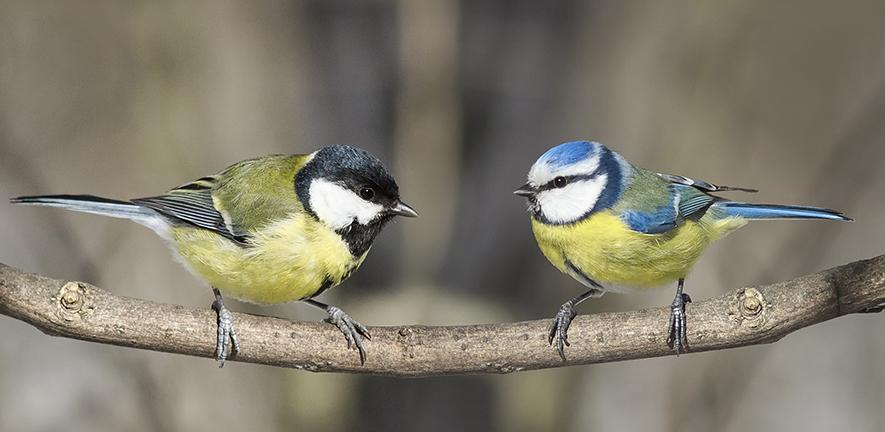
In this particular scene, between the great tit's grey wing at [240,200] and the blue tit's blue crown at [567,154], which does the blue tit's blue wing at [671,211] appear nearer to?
the blue tit's blue crown at [567,154]

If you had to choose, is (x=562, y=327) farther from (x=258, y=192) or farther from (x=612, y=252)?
(x=258, y=192)

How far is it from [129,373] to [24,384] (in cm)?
27

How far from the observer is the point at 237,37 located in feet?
8.72

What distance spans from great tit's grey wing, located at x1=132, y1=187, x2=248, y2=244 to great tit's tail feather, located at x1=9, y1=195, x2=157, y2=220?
2 centimetres

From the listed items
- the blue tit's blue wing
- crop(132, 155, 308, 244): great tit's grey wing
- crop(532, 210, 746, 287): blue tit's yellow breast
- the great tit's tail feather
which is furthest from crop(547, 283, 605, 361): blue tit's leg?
the great tit's tail feather

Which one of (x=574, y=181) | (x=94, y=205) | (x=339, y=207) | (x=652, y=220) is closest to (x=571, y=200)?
(x=574, y=181)

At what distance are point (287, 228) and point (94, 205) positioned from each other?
0.96 ft

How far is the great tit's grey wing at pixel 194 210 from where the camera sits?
156cm

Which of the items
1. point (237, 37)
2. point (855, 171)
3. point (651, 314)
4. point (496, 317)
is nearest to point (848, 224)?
point (855, 171)

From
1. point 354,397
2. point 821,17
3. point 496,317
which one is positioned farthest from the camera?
point 821,17

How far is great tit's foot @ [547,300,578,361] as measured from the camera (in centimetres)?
143

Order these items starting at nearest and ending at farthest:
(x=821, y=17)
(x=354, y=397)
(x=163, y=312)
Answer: (x=163, y=312), (x=354, y=397), (x=821, y=17)

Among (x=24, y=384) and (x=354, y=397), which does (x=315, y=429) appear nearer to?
(x=354, y=397)

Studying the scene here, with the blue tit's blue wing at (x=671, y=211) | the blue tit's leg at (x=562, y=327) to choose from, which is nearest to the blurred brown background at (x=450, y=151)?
the blue tit's blue wing at (x=671, y=211)
